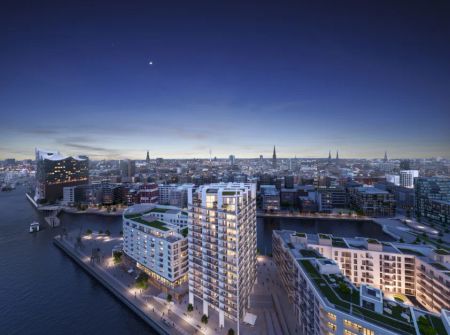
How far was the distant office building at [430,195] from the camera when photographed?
6794 cm

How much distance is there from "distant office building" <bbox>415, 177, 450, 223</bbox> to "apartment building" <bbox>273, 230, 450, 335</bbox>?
6447 cm

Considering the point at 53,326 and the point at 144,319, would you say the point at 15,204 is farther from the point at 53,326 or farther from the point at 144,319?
the point at 144,319

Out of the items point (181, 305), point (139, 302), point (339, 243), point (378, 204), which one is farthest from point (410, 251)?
point (378, 204)

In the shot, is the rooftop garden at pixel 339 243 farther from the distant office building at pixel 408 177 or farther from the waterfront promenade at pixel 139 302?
the distant office building at pixel 408 177

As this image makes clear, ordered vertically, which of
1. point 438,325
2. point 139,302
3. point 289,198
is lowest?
point 139,302

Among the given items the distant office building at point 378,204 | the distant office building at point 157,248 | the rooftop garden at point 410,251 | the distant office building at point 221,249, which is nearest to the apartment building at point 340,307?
the distant office building at point 221,249

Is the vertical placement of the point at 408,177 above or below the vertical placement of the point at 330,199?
above

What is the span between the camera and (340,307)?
1855 centimetres

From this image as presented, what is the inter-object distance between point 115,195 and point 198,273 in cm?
8183

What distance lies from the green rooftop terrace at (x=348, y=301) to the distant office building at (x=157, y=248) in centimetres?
1823

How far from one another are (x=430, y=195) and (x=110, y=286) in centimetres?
9104

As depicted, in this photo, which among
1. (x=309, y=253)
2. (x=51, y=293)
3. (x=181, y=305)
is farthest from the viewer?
(x=51, y=293)

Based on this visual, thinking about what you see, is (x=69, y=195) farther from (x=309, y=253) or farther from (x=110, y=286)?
(x=309, y=253)

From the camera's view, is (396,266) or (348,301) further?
(396,266)
